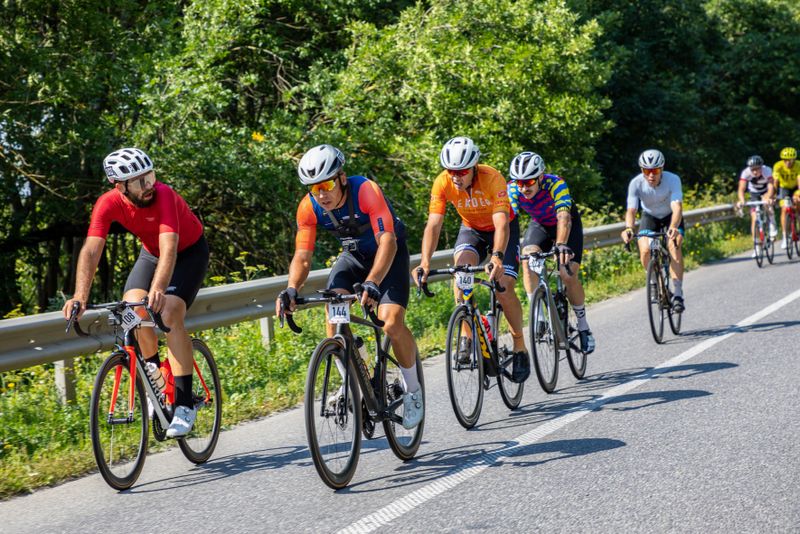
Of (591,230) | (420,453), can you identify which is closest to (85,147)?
(591,230)

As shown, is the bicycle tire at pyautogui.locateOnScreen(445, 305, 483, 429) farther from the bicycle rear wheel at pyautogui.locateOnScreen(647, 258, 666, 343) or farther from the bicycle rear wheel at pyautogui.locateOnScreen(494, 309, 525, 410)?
the bicycle rear wheel at pyautogui.locateOnScreen(647, 258, 666, 343)

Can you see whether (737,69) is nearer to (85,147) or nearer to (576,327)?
(85,147)

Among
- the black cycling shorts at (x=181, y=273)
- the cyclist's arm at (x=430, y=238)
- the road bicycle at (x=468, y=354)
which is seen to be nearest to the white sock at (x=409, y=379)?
the road bicycle at (x=468, y=354)

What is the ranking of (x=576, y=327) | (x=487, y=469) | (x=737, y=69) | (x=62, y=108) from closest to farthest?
(x=487, y=469) → (x=576, y=327) → (x=62, y=108) → (x=737, y=69)

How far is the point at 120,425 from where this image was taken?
586 cm

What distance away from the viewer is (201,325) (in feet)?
26.2

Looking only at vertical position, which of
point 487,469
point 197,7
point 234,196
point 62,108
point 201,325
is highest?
point 197,7

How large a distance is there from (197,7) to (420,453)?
452 inches

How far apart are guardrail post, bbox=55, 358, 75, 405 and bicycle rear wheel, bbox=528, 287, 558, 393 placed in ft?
11.1

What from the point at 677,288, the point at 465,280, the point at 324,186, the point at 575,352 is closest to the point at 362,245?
the point at 324,186

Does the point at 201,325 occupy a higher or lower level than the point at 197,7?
lower

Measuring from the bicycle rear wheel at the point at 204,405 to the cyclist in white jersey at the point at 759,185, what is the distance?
41.4ft

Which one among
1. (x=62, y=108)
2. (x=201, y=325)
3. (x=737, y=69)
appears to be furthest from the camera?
(x=737, y=69)

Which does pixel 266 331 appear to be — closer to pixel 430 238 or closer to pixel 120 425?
pixel 430 238
